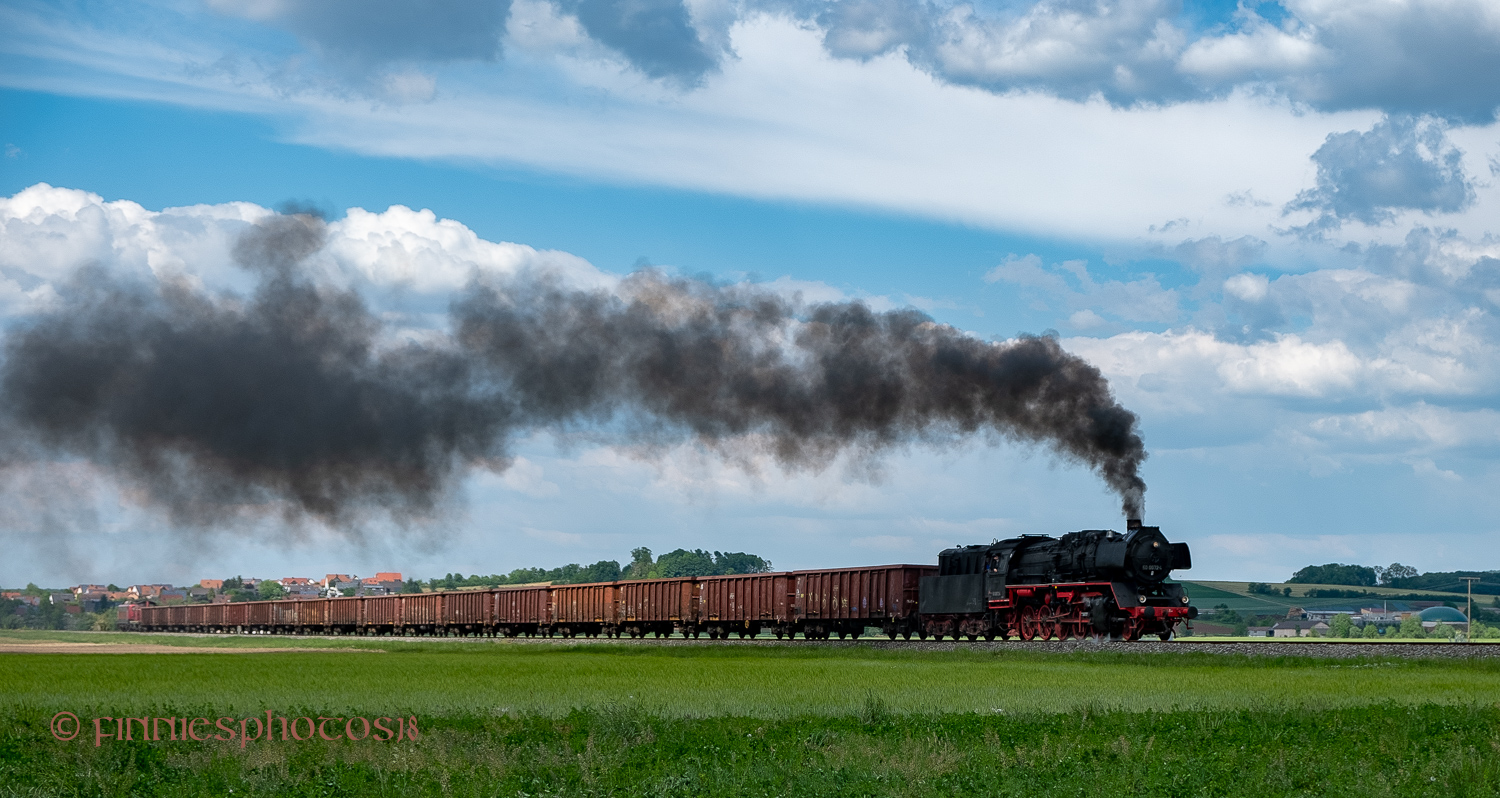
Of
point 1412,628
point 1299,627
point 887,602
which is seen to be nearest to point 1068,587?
point 887,602

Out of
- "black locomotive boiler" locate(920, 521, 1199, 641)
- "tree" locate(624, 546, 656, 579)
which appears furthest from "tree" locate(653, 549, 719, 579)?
"black locomotive boiler" locate(920, 521, 1199, 641)

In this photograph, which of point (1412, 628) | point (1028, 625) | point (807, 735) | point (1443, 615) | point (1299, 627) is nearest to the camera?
point (807, 735)

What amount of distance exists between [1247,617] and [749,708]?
502 ft

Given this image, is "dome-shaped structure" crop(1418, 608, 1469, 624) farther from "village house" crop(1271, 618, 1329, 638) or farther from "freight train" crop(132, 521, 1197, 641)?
"freight train" crop(132, 521, 1197, 641)

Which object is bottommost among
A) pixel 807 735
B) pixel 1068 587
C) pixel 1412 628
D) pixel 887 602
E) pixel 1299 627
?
pixel 1299 627

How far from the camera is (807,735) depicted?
18422 millimetres

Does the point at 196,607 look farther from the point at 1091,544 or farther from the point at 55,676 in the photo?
the point at 1091,544

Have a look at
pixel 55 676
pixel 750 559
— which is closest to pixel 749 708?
pixel 55 676

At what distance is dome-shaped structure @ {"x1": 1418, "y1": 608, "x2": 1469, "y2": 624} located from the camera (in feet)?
470

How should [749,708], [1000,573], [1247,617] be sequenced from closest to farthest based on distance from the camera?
[749,708]
[1000,573]
[1247,617]

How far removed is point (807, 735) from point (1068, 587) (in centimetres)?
2387

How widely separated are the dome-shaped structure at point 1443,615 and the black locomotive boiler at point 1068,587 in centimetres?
11780

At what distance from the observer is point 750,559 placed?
493ft

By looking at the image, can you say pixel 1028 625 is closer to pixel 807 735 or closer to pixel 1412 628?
pixel 807 735
